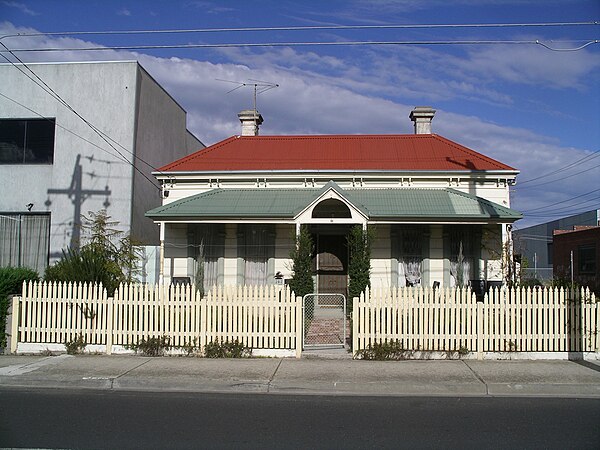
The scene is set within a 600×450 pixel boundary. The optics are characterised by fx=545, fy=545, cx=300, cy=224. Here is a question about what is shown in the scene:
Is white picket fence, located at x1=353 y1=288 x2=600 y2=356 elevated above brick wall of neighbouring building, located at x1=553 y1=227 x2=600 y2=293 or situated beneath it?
situated beneath

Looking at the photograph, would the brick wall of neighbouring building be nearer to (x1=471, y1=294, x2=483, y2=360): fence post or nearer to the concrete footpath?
(x1=471, y1=294, x2=483, y2=360): fence post

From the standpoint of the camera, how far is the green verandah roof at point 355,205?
50.1ft

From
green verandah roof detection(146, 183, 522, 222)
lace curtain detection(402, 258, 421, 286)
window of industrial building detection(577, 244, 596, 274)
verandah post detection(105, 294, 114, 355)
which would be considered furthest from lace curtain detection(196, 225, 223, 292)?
window of industrial building detection(577, 244, 596, 274)

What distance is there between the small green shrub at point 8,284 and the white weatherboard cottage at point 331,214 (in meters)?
4.74

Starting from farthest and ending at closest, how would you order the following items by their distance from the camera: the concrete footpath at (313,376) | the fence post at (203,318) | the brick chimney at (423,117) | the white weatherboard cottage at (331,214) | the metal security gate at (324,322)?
1. the brick chimney at (423,117)
2. the white weatherboard cottage at (331,214)
3. the metal security gate at (324,322)
4. the fence post at (203,318)
5. the concrete footpath at (313,376)

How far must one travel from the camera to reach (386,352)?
10.2m

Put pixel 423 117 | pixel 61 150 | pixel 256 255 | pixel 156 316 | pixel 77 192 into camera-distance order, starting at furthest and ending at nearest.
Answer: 1. pixel 423 117
2. pixel 61 150
3. pixel 77 192
4. pixel 256 255
5. pixel 156 316

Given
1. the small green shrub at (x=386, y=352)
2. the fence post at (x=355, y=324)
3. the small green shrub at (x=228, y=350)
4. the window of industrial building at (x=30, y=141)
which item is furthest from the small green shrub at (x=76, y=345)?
the window of industrial building at (x=30, y=141)

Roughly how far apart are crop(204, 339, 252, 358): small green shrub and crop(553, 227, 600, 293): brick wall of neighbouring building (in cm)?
2080

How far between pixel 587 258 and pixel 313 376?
25.4 metres

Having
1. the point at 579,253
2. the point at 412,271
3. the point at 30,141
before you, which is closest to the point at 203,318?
the point at 412,271

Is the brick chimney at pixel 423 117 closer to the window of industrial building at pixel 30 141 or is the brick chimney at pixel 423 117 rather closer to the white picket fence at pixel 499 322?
the white picket fence at pixel 499 322

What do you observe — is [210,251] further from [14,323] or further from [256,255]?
Result: [14,323]

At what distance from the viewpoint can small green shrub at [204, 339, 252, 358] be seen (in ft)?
34.3
